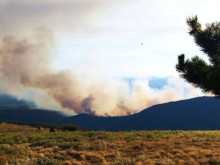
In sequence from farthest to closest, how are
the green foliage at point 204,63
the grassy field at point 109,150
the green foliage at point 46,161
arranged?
the green foliage at point 204,63
the grassy field at point 109,150
the green foliage at point 46,161

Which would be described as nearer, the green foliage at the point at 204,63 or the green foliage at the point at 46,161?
the green foliage at the point at 46,161

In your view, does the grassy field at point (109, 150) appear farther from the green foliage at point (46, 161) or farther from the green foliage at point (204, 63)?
the green foliage at point (204, 63)

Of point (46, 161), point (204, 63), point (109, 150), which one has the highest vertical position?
point (204, 63)

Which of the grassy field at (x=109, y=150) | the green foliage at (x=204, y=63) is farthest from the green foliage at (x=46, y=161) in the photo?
the green foliage at (x=204, y=63)

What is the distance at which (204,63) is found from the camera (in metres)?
31.8

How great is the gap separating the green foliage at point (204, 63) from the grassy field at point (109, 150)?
4.94 meters

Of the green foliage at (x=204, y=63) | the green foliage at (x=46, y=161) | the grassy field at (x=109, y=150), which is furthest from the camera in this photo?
the green foliage at (x=204, y=63)

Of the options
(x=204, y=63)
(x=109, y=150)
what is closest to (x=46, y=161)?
(x=109, y=150)

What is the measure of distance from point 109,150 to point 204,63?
9.55 meters

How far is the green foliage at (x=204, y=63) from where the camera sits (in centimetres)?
3033

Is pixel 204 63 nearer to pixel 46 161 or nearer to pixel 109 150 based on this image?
pixel 109 150

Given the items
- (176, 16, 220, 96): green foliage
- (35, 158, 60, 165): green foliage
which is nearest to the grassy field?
(35, 158, 60, 165): green foliage

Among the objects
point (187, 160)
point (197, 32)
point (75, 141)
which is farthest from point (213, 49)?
point (75, 141)

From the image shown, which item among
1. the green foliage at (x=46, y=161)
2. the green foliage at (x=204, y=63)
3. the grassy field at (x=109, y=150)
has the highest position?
the green foliage at (x=204, y=63)
